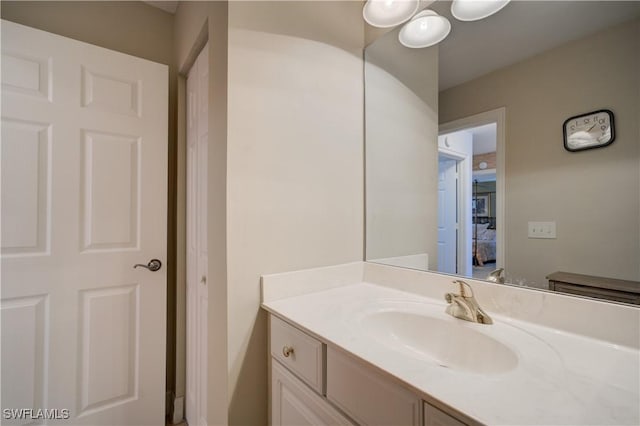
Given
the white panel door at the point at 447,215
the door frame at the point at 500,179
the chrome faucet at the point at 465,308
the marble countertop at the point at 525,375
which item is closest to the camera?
the marble countertop at the point at 525,375

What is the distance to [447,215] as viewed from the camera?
1.13 metres

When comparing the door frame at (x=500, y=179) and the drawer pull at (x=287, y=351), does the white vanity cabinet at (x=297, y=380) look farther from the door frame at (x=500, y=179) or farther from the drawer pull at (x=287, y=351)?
the door frame at (x=500, y=179)

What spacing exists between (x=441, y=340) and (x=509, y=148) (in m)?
0.69

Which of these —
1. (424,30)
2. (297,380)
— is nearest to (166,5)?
(424,30)

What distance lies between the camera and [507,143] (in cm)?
92

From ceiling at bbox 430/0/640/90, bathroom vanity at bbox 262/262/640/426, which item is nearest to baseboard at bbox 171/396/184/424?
bathroom vanity at bbox 262/262/640/426

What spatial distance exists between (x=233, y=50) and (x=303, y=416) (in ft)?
4.03

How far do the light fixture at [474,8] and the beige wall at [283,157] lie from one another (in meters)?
0.46

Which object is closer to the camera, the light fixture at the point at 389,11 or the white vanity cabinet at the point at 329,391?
the white vanity cabinet at the point at 329,391

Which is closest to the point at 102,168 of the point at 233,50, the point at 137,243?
the point at 137,243

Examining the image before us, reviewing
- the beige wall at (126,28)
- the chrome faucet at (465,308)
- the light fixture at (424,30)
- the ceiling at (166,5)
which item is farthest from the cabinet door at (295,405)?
the ceiling at (166,5)

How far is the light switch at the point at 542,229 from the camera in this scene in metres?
0.83

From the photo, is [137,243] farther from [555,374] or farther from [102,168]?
Result: [555,374]

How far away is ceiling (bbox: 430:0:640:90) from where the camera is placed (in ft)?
2.49
